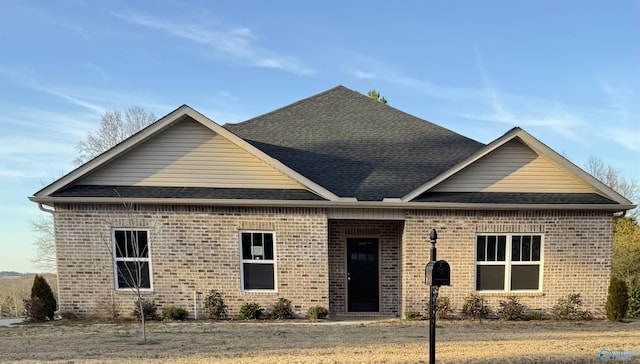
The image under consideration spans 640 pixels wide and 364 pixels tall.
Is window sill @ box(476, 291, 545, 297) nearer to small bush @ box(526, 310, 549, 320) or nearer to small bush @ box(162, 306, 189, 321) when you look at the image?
small bush @ box(526, 310, 549, 320)

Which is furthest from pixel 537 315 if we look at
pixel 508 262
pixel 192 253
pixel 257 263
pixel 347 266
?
pixel 192 253

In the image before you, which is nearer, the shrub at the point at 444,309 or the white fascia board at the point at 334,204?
the white fascia board at the point at 334,204

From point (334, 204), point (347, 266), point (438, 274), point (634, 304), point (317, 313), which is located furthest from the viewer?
point (634, 304)

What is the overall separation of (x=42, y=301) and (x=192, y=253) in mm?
4583

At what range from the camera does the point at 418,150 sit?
38.4 ft

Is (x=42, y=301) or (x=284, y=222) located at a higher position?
(x=284, y=222)

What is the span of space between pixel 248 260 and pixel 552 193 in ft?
29.3

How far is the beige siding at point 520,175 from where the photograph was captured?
9.84 metres

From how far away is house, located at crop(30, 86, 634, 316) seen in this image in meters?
9.50

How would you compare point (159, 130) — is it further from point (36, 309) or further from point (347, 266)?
point (347, 266)

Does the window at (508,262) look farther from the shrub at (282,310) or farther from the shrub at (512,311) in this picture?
the shrub at (282,310)

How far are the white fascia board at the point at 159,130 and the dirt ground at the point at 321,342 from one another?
12.0 feet

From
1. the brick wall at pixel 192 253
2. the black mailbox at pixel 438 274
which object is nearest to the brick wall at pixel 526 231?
the brick wall at pixel 192 253

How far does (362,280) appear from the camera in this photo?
1053 centimetres
